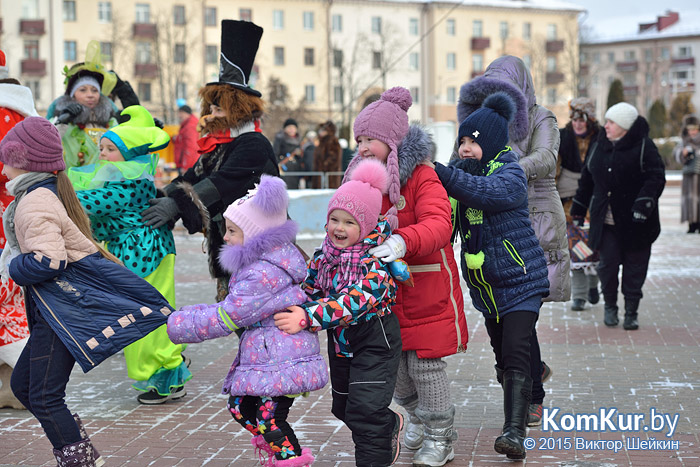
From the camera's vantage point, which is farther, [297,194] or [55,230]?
[297,194]

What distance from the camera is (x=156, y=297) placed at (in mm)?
4379

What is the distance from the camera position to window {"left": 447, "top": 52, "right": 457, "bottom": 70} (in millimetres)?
71438

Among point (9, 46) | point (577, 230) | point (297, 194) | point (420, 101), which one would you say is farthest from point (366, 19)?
point (577, 230)

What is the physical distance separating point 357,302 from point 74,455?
1507 millimetres

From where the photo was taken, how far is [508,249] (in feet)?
15.1

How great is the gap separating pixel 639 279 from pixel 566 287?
3.16 m

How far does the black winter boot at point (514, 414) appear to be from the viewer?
14.7 ft

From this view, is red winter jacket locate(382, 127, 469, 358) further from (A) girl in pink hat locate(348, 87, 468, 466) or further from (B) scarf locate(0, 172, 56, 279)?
(B) scarf locate(0, 172, 56, 279)

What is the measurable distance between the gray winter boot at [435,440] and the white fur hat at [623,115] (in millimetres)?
4391

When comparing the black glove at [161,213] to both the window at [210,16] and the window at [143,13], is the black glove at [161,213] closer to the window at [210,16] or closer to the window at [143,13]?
the window at [143,13]

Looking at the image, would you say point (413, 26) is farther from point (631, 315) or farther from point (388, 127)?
point (388, 127)

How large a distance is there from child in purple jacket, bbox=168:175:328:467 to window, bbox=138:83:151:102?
56.4m

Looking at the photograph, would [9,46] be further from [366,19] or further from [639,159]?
[639,159]

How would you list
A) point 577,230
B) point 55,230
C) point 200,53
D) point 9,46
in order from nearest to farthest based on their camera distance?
point 55,230 → point 577,230 → point 9,46 → point 200,53
